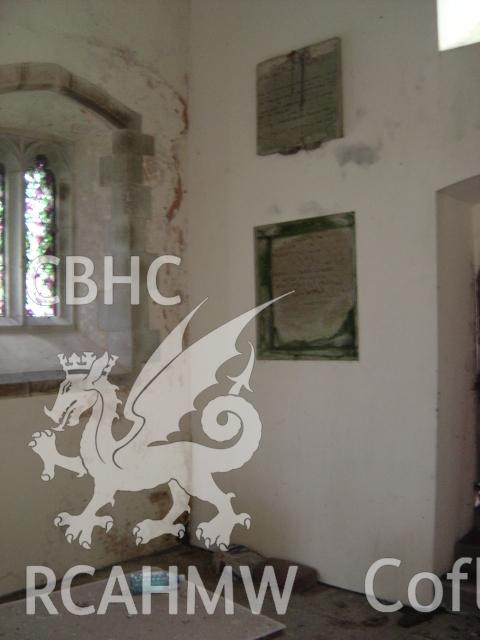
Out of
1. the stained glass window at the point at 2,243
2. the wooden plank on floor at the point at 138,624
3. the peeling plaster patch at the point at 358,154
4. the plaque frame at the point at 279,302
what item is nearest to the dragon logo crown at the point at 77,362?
the stained glass window at the point at 2,243

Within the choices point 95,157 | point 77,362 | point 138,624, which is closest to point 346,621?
point 138,624

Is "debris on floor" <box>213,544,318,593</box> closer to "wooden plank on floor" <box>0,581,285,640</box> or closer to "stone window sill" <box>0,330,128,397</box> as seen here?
"wooden plank on floor" <box>0,581,285,640</box>

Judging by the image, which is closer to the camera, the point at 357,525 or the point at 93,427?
the point at 357,525

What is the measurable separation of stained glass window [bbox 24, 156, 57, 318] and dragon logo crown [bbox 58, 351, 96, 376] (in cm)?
36

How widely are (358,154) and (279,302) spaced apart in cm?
94

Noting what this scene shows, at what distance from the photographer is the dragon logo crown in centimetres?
421

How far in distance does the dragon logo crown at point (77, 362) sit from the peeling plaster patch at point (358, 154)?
1869 mm

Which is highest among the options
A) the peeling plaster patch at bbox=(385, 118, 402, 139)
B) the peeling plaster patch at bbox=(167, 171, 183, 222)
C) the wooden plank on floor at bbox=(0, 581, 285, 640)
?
the peeling plaster patch at bbox=(385, 118, 402, 139)

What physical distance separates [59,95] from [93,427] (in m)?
1.93

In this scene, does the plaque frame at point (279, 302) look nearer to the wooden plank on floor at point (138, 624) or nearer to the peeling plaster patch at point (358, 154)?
the peeling plaster patch at point (358, 154)

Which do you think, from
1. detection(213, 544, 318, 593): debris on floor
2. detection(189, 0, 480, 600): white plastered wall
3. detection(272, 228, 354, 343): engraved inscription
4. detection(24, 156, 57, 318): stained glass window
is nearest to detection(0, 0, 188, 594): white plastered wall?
detection(24, 156, 57, 318): stained glass window

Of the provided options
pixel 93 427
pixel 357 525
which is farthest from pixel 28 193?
pixel 357 525

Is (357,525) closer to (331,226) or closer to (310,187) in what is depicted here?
(331,226)

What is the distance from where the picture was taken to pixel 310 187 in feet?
13.0
